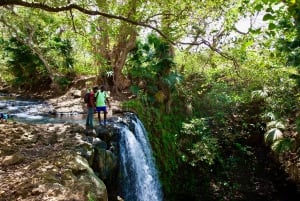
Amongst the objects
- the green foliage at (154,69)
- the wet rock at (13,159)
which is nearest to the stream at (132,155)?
the green foliage at (154,69)

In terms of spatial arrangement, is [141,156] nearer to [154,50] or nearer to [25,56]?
[154,50]

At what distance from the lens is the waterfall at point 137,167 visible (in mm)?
10703

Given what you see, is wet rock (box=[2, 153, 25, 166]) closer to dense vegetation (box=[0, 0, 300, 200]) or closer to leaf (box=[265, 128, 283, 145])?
dense vegetation (box=[0, 0, 300, 200])

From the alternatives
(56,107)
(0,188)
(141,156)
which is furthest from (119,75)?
(0,188)

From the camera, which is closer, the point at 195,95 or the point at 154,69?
the point at 154,69

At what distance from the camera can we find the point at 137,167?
11414mm

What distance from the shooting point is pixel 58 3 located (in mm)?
10070

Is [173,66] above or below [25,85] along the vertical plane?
above

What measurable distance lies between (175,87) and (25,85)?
12419 millimetres

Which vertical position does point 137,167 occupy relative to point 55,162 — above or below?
below

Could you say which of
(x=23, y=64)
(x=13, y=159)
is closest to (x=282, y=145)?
(x=13, y=159)

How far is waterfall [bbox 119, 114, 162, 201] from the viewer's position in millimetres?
10703

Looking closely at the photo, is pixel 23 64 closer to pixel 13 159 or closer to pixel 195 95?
pixel 195 95

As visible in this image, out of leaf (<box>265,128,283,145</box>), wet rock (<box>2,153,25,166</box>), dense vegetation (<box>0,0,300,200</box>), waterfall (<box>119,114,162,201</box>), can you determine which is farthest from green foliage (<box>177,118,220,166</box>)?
wet rock (<box>2,153,25,166</box>)
